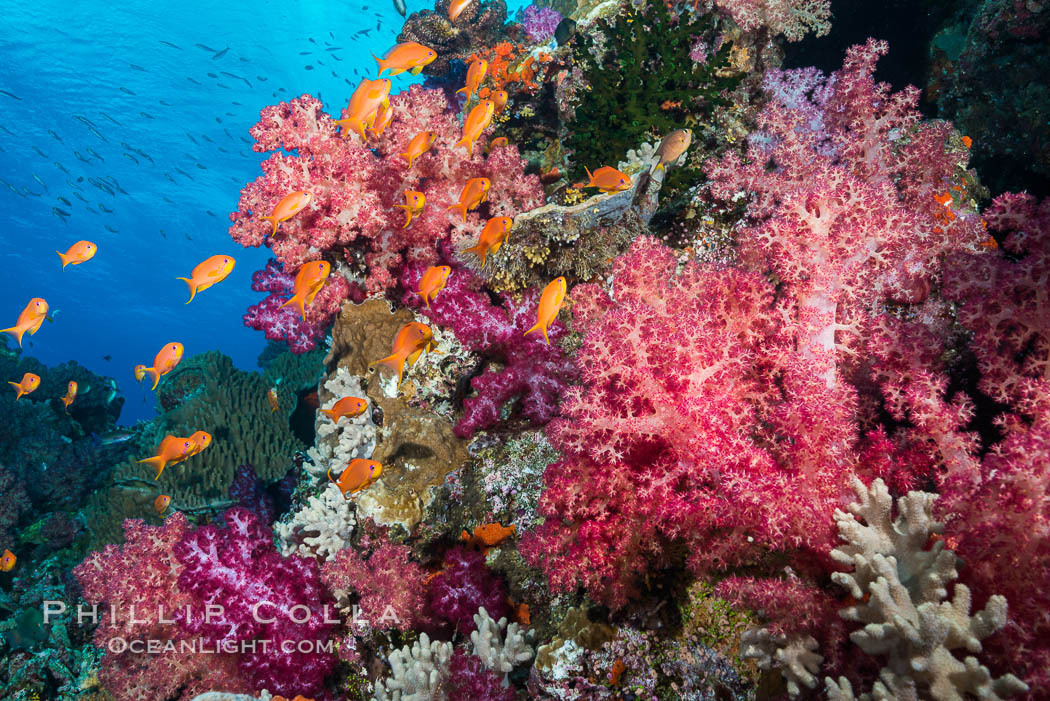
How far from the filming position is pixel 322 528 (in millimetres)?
4254

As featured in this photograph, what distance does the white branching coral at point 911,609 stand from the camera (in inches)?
64.9

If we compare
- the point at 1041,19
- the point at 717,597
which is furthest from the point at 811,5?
the point at 717,597

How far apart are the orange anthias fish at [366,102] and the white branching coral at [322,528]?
3.35 metres

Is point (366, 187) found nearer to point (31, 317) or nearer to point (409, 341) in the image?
point (409, 341)

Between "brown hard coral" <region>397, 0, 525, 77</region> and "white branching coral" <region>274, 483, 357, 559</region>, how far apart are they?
999 cm

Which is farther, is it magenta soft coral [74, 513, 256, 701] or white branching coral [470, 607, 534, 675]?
magenta soft coral [74, 513, 256, 701]

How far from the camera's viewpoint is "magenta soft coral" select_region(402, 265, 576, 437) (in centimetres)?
412

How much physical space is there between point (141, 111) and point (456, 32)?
117ft

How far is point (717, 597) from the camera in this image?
2551 mm

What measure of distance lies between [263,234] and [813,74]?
5616 millimetres

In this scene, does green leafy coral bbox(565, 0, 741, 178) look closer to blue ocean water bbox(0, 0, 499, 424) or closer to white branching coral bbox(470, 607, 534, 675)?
white branching coral bbox(470, 607, 534, 675)

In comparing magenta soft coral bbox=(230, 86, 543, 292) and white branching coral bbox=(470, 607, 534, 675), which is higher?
magenta soft coral bbox=(230, 86, 543, 292)

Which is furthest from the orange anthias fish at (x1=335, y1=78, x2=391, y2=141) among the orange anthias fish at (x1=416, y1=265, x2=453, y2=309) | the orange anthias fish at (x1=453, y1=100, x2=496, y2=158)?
the orange anthias fish at (x1=416, y1=265, x2=453, y2=309)

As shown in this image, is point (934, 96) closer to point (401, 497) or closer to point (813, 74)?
point (813, 74)
